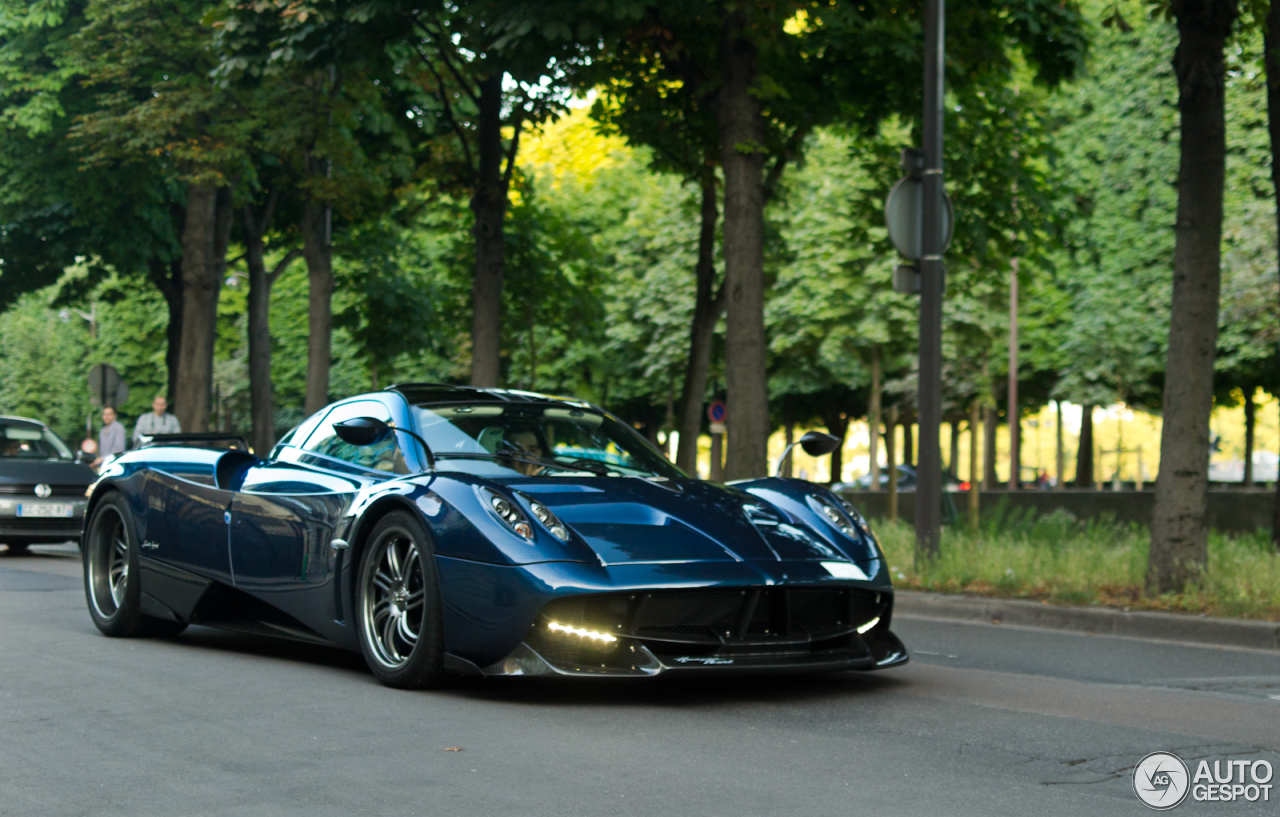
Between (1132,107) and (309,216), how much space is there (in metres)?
23.1

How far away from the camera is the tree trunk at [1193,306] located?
9766 millimetres

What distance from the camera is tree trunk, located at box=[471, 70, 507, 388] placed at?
57.0 ft

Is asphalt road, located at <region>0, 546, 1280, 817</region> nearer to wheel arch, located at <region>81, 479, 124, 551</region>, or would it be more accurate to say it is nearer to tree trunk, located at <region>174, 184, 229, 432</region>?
wheel arch, located at <region>81, 479, 124, 551</region>

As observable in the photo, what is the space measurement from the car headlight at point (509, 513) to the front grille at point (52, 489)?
10903 millimetres

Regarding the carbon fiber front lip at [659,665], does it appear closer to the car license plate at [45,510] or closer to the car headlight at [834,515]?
the car headlight at [834,515]

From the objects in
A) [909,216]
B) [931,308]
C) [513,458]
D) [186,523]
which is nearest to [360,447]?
[513,458]

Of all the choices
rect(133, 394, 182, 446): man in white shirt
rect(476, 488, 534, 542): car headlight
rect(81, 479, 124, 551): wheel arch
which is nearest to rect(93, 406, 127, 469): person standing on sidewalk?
rect(133, 394, 182, 446): man in white shirt

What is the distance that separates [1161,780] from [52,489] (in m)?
13.3

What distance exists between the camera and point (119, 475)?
8.08m

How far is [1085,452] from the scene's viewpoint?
37562 mm

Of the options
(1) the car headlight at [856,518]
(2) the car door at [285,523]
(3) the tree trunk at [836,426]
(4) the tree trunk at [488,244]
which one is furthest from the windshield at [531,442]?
(3) the tree trunk at [836,426]

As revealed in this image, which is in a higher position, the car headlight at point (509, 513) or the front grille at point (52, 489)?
the car headlight at point (509, 513)

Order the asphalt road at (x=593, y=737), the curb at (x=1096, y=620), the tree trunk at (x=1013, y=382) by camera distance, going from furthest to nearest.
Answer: the tree trunk at (x=1013, y=382) → the curb at (x=1096, y=620) → the asphalt road at (x=593, y=737)

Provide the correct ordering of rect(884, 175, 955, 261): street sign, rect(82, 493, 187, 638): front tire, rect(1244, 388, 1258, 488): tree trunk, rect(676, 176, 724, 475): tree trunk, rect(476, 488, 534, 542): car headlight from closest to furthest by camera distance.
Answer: rect(476, 488, 534, 542): car headlight
rect(82, 493, 187, 638): front tire
rect(884, 175, 955, 261): street sign
rect(676, 176, 724, 475): tree trunk
rect(1244, 388, 1258, 488): tree trunk
